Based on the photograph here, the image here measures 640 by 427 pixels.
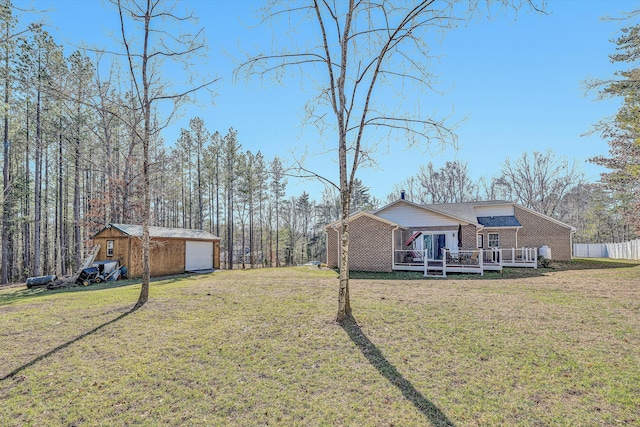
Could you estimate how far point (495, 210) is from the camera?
2383 cm

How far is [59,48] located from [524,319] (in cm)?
A: 2670

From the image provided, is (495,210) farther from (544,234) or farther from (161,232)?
(161,232)

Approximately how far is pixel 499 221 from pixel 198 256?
21.8 metres

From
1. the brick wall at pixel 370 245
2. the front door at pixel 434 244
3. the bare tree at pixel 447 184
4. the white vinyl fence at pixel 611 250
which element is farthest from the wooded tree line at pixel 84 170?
the white vinyl fence at pixel 611 250

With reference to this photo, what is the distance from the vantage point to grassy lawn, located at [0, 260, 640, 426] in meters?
3.53

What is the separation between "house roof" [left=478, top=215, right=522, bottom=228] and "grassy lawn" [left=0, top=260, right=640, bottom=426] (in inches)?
583

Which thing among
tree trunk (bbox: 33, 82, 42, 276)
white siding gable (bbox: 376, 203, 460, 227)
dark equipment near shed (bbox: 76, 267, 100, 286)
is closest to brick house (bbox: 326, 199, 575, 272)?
white siding gable (bbox: 376, 203, 460, 227)

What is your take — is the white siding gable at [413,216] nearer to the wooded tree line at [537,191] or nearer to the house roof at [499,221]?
the house roof at [499,221]

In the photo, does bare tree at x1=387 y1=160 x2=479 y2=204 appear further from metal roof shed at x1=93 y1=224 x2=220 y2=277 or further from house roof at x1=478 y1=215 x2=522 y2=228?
metal roof shed at x1=93 y1=224 x2=220 y2=277

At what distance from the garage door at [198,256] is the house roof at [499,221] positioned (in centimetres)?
2004

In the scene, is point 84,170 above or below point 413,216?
above

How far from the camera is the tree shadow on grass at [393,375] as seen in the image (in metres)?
3.44

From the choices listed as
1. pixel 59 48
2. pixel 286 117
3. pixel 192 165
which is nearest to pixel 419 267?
pixel 286 117

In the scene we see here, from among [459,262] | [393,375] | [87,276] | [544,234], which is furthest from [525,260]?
[87,276]
